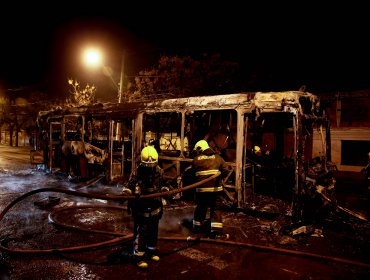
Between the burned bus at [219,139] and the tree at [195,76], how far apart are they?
20.1ft

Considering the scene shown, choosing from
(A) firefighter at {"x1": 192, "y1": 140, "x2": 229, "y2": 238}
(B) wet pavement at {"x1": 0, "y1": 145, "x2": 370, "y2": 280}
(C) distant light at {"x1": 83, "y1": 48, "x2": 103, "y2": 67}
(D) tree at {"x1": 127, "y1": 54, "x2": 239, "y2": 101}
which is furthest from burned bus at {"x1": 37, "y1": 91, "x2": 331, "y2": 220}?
(D) tree at {"x1": 127, "y1": 54, "x2": 239, "y2": 101}

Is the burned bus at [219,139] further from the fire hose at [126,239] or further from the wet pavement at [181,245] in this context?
the fire hose at [126,239]

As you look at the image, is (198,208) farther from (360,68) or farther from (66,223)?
(360,68)

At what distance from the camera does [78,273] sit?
453 cm

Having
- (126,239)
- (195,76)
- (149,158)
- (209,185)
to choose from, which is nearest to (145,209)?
(149,158)

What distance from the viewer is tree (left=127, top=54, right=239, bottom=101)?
61.1 ft

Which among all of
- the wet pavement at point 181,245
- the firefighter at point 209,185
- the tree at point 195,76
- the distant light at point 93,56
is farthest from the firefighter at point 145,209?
the tree at point 195,76

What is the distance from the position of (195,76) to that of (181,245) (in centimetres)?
1491

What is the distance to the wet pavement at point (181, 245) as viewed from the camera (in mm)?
4625

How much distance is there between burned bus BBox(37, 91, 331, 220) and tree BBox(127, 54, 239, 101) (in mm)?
6114

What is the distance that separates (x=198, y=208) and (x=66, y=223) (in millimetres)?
3318

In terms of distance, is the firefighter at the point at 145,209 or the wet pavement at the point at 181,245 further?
the firefighter at the point at 145,209

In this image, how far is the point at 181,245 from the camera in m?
5.71

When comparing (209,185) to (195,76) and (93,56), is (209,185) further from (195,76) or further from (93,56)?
(195,76)
